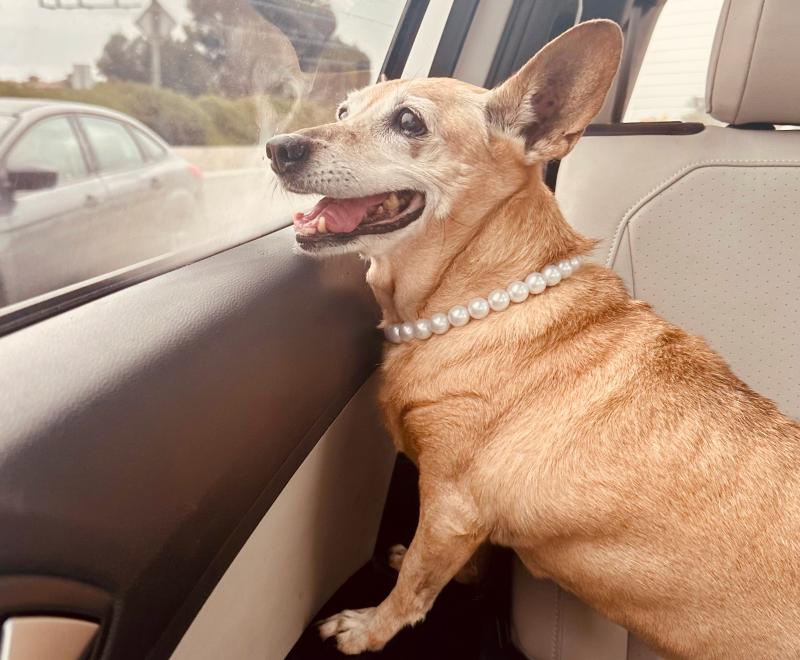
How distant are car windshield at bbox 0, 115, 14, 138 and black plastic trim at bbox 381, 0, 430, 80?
1.19m

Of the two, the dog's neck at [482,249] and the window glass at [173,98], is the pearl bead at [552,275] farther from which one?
the window glass at [173,98]

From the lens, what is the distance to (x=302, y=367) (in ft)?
3.88

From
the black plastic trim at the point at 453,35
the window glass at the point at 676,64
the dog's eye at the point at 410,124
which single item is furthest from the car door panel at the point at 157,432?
the window glass at the point at 676,64

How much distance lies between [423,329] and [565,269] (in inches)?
14.1

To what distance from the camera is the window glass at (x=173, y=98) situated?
3.24 feet

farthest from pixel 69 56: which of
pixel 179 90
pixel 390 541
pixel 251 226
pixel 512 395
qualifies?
pixel 390 541

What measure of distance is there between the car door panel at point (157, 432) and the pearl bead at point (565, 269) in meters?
0.58

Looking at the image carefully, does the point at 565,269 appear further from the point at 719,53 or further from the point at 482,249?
the point at 719,53

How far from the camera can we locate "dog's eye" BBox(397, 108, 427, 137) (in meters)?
1.38

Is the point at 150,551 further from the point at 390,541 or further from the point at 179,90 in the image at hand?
the point at 390,541

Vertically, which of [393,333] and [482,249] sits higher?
[482,249]

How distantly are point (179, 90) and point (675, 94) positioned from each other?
6.19ft

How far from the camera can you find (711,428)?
3.93ft

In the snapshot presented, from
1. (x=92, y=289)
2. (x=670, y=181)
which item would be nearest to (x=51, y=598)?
(x=92, y=289)
